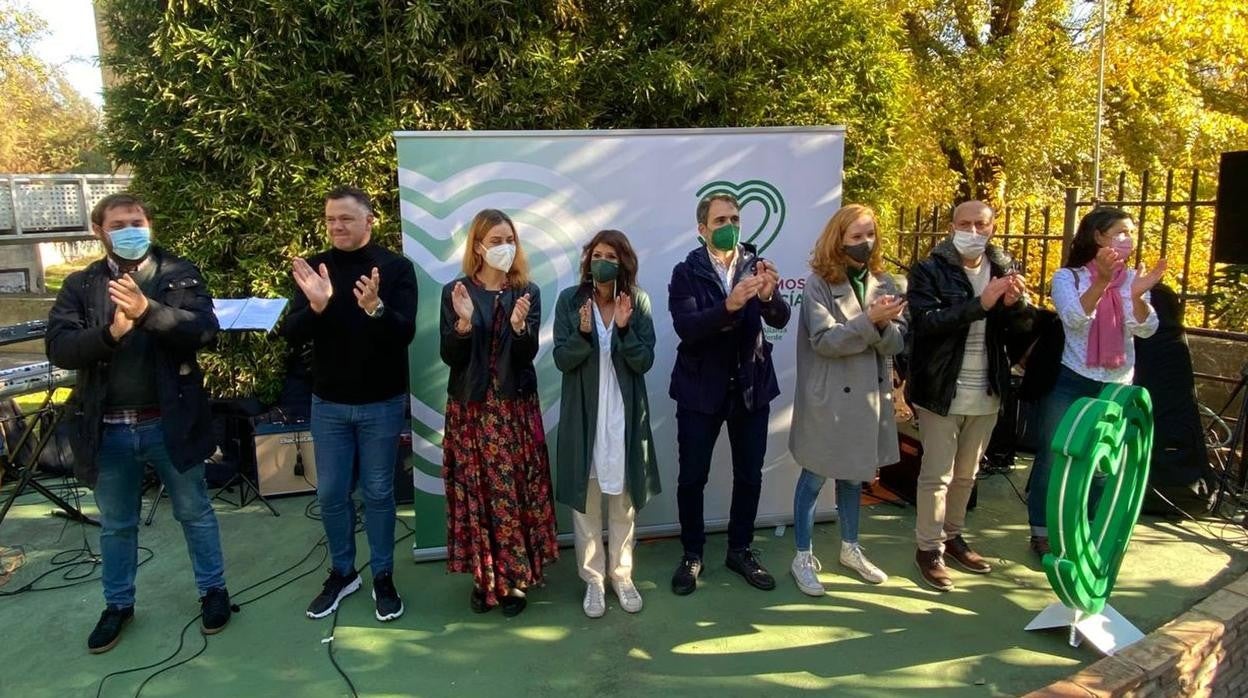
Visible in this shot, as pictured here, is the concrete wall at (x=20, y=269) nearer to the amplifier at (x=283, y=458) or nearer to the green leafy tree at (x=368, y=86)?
the green leafy tree at (x=368, y=86)

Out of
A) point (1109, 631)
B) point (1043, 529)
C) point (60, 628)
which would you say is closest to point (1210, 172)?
point (1043, 529)

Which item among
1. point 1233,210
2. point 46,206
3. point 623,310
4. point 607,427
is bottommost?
point 607,427

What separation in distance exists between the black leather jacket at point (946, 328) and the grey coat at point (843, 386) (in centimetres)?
13

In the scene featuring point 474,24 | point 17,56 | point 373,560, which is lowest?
point 373,560

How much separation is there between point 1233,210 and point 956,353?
2.42 meters

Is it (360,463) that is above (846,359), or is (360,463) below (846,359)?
below

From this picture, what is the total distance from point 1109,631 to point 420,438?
3.08 m

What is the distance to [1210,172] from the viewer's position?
8344 mm

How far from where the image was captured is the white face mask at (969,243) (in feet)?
10.4

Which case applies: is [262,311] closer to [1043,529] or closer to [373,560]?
[373,560]

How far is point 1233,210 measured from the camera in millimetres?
4305

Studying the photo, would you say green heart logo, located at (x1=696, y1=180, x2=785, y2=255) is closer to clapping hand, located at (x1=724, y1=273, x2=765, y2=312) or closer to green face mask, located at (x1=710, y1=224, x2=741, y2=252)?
green face mask, located at (x1=710, y1=224, x2=741, y2=252)

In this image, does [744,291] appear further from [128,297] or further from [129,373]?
[129,373]

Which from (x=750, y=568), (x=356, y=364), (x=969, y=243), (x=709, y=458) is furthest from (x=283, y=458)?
(x=969, y=243)
